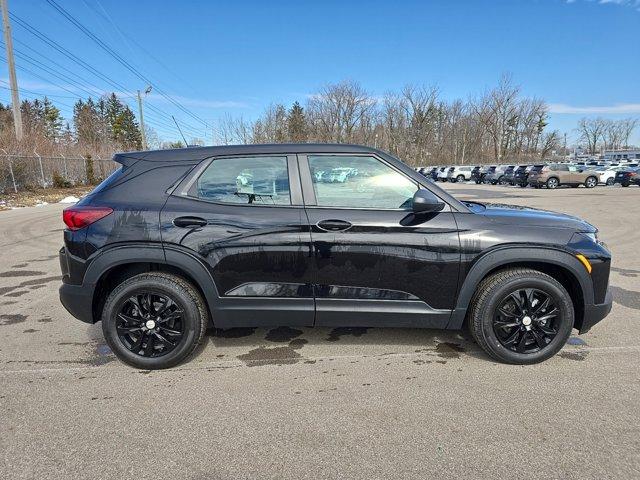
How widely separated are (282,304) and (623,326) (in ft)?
11.6

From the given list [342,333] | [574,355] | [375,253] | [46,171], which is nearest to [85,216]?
[375,253]

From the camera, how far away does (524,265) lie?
3.36 m

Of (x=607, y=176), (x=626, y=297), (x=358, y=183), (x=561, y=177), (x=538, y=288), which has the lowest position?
(x=626, y=297)

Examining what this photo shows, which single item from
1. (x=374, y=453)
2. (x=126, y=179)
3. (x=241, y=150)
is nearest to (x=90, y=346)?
(x=126, y=179)

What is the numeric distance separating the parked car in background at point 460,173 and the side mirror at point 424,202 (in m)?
44.4

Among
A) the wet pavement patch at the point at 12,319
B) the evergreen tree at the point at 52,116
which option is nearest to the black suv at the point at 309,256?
the wet pavement patch at the point at 12,319

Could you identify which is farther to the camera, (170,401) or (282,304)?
(282,304)

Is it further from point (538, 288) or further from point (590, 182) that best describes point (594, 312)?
point (590, 182)

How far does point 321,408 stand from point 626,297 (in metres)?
4.52

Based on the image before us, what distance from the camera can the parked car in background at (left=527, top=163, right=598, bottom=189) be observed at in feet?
94.6

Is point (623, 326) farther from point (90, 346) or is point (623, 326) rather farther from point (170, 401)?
point (90, 346)

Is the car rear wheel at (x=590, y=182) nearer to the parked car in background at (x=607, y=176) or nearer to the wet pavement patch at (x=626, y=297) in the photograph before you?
the parked car in background at (x=607, y=176)

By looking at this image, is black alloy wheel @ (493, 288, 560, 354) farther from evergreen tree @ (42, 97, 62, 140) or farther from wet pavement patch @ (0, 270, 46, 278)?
evergreen tree @ (42, 97, 62, 140)

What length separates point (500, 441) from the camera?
2.47m
